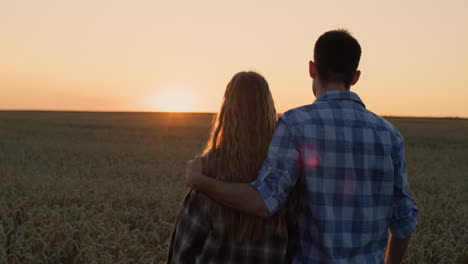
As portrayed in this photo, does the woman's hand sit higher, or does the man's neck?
the man's neck

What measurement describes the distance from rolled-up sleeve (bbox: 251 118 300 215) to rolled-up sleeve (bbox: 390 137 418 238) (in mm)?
523

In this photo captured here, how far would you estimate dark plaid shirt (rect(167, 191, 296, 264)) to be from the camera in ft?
6.40

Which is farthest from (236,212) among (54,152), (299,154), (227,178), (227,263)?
(54,152)

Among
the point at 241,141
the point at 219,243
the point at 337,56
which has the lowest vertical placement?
the point at 219,243

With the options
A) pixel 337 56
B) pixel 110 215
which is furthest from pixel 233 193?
pixel 110 215

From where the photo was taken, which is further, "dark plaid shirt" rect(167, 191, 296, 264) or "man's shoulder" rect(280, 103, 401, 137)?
"dark plaid shirt" rect(167, 191, 296, 264)

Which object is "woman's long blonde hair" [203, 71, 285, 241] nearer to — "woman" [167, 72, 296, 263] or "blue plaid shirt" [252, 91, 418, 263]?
"woman" [167, 72, 296, 263]

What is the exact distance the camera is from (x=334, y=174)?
1682 millimetres

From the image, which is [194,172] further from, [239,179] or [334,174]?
[334,174]

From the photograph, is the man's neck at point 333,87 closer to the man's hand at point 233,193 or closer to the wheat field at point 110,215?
the man's hand at point 233,193

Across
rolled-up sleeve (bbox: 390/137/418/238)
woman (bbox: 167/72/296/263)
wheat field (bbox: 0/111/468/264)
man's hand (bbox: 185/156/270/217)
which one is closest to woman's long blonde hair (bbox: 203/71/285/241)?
woman (bbox: 167/72/296/263)

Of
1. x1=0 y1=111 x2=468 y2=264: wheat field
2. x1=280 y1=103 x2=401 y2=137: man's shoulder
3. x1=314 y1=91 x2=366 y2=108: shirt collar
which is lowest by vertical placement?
x1=0 y1=111 x2=468 y2=264: wheat field

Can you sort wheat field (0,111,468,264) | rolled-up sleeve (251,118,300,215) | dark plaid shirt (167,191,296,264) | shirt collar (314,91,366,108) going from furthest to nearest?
1. wheat field (0,111,468,264)
2. dark plaid shirt (167,191,296,264)
3. shirt collar (314,91,366,108)
4. rolled-up sleeve (251,118,300,215)

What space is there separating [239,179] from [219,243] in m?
0.33
